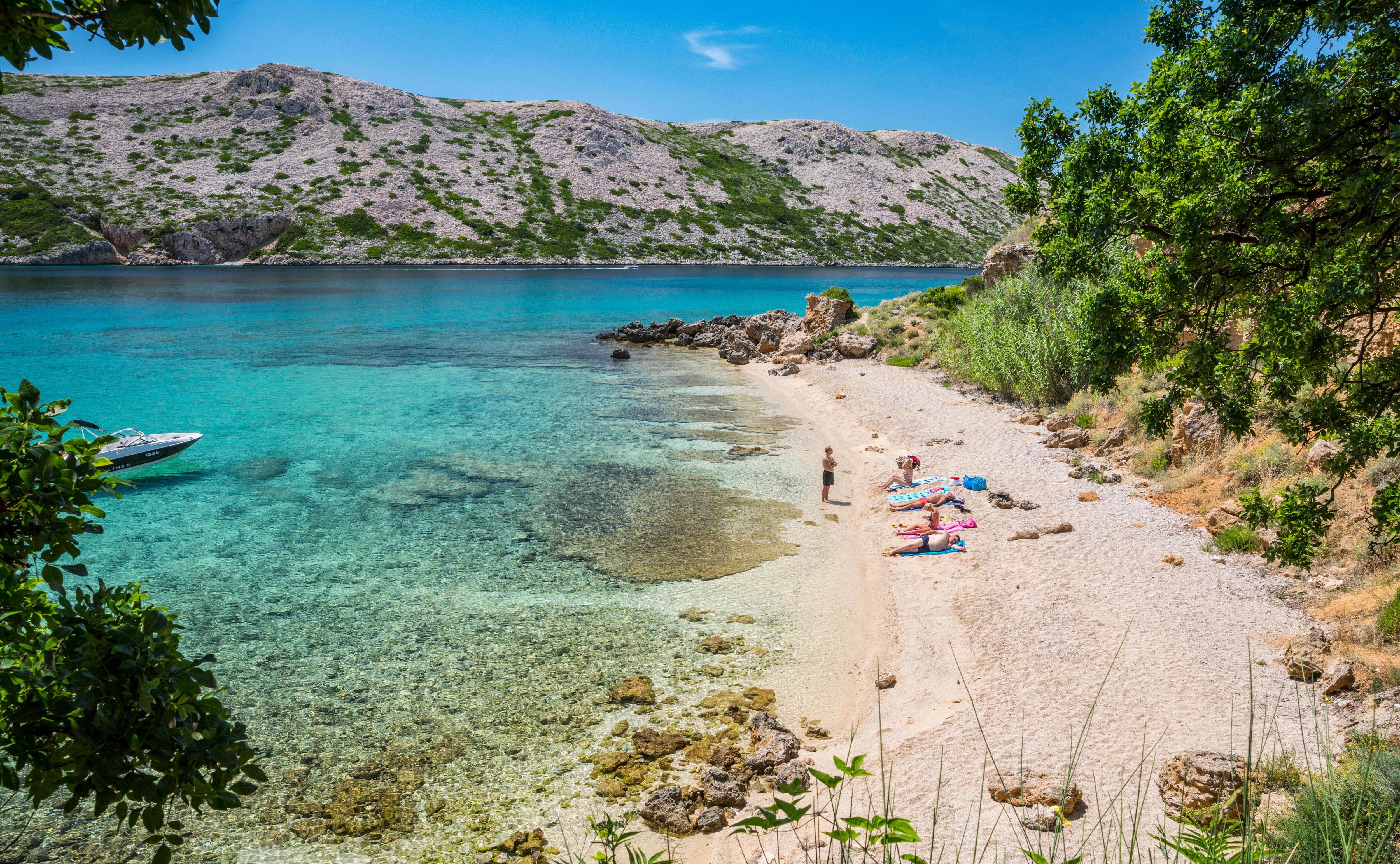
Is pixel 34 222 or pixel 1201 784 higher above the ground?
pixel 34 222

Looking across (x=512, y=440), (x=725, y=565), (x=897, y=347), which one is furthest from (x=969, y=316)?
(x=725, y=565)

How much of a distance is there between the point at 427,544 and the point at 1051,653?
41.2 ft

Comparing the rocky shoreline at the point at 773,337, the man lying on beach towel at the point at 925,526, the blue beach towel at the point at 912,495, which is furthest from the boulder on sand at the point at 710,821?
the rocky shoreline at the point at 773,337

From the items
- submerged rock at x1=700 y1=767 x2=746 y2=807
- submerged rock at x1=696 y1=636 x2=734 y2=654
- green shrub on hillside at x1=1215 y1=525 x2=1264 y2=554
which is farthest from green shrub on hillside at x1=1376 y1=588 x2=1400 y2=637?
submerged rock at x1=696 y1=636 x2=734 y2=654

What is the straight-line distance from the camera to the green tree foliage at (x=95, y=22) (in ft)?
10.5

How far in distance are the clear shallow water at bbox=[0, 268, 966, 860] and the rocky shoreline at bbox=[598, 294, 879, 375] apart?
3063 millimetres

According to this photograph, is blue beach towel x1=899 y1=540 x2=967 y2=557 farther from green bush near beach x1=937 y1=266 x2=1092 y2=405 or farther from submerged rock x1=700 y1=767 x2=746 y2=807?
green bush near beach x1=937 y1=266 x2=1092 y2=405

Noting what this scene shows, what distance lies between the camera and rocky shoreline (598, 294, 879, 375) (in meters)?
41.4

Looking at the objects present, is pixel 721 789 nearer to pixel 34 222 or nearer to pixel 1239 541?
pixel 1239 541

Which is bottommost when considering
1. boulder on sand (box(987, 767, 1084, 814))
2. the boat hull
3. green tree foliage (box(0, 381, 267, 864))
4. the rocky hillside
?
the boat hull

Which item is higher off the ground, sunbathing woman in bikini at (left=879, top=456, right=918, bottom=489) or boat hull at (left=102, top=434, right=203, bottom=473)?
sunbathing woman in bikini at (left=879, top=456, right=918, bottom=489)

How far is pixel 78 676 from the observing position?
3250 mm

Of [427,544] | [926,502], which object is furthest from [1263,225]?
[427,544]

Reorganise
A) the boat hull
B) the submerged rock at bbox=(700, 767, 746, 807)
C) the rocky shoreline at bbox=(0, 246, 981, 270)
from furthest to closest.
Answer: the rocky shoreline at bbox=(0, 246, 981, 270)
the boat hull
the submerged rock at bbox=(700, 767, 746, 807)
